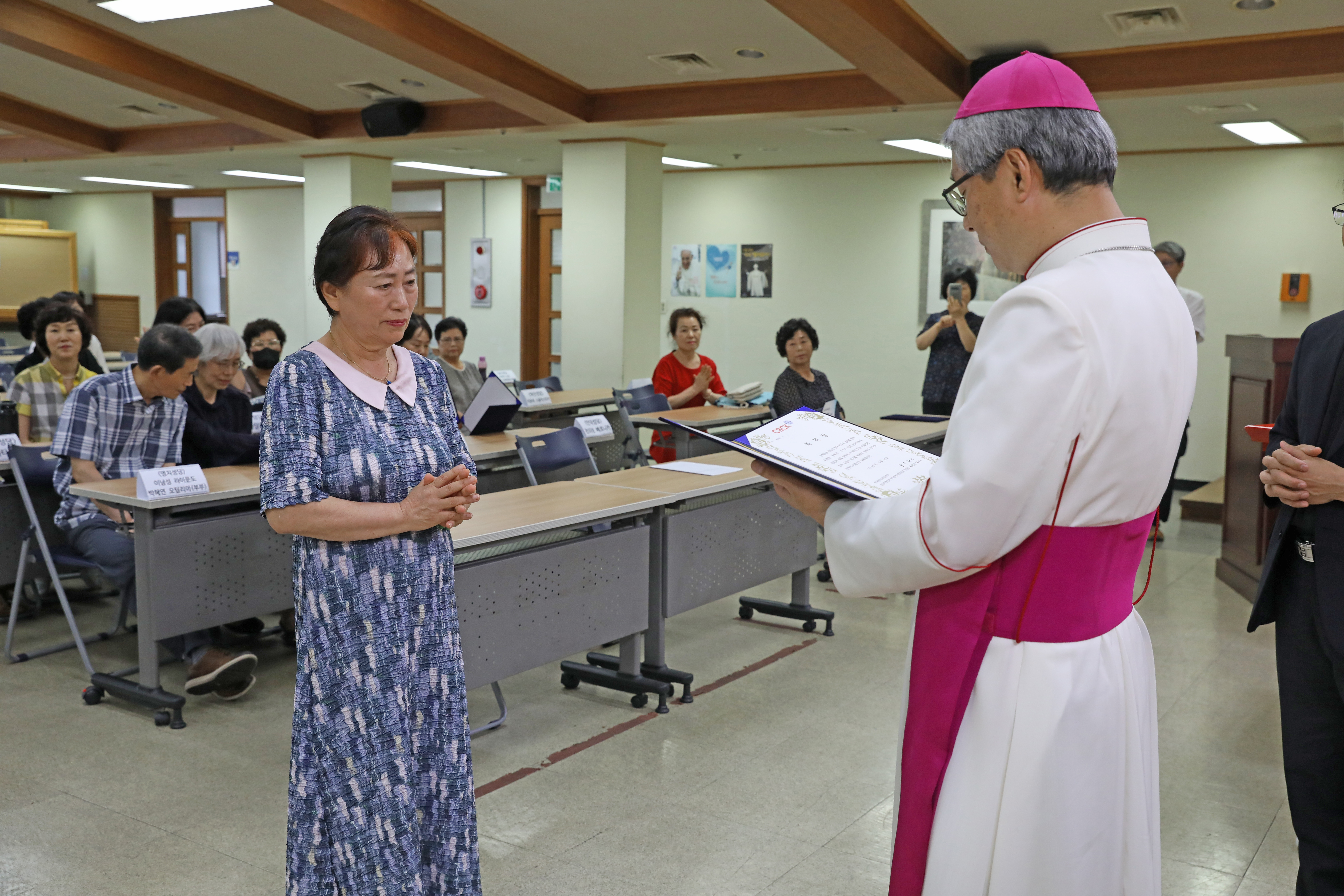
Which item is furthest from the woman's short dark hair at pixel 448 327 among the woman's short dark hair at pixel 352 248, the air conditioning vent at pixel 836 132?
the woman's short dark hair at pixel 352 248

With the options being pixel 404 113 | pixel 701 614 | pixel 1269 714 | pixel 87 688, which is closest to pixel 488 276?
pixel 404 113

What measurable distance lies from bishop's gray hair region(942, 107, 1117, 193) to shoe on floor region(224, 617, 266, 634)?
4.35 meters

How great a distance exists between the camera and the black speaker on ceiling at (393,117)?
9.12 metres

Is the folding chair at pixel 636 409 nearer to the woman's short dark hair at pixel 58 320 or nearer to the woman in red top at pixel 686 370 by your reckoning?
the woman in red top at pixel 686 370

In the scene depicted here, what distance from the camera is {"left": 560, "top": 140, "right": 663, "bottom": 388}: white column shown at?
31.2 ft

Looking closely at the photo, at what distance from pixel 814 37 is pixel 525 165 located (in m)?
5.74

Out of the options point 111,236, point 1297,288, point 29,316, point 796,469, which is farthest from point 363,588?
point 111,236

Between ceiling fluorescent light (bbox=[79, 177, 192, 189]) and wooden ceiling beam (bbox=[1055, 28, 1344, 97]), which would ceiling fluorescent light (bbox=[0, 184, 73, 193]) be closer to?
ceiling fluorescent light (bbox=[79, 177, 192, 189])

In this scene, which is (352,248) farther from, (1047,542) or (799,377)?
(799,377)

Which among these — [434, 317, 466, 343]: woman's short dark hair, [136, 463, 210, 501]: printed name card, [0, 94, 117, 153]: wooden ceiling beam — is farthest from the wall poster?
[136, 463, 210, 501]: printed name card

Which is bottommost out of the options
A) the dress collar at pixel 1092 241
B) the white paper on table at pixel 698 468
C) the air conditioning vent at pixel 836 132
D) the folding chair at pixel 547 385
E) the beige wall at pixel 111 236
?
the white paper on table at pixel 698 468

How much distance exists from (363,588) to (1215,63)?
21.0ft

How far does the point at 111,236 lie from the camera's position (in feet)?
53.7

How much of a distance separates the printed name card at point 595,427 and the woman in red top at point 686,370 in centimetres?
203
